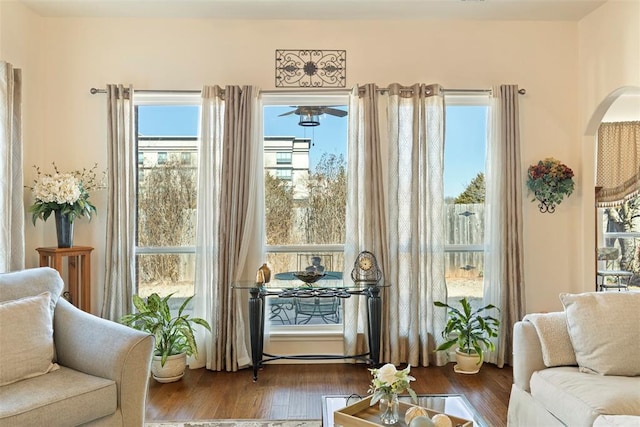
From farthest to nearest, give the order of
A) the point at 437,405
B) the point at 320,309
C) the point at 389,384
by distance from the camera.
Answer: the point at 320,309 → the point at 437,405 → the point at 389,384

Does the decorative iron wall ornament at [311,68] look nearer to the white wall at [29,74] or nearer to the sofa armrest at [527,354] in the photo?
the white wall at [29,74]

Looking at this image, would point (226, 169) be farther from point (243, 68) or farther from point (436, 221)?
point (436, 221)

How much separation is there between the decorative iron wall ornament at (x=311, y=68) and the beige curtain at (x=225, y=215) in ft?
1.10

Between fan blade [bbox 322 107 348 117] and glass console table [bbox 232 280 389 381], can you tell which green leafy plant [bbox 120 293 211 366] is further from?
fan blade [bbox 322 107 348 117]

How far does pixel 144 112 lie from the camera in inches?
160

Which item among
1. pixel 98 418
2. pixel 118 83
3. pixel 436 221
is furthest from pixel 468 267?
pixel 118 83

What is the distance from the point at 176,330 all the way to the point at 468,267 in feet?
8.44

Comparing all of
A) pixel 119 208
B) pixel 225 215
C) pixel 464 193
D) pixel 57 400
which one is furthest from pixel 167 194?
pixel 464 193

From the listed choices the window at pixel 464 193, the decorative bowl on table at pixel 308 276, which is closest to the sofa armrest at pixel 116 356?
the decorative bowl on table at pixel 308 276

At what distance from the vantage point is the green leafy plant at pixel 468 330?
3744 millimetres

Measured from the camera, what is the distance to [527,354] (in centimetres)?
245

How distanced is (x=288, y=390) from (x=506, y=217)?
2.30m

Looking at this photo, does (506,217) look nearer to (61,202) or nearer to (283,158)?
(283,158)

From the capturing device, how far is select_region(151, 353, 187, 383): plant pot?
352 centimetres
